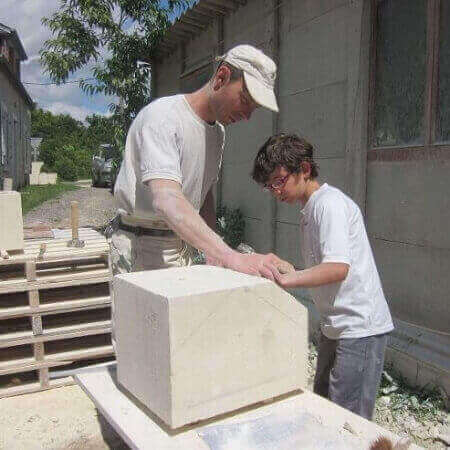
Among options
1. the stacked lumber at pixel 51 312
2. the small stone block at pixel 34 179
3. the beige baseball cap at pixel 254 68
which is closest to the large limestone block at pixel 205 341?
the beige baseball cap at pixel 254 68

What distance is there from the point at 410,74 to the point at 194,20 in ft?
13.7

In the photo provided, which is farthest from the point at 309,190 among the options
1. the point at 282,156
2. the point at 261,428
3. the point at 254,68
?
the point at 261,428

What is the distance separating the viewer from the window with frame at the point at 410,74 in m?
3.38

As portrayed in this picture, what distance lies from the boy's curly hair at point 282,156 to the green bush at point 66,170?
38.0 meters

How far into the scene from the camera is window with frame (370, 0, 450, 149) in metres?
3.38

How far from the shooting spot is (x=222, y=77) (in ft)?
6.53

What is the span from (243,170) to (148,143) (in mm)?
4385

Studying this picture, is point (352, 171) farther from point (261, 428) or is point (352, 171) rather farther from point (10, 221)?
point (261, 428)

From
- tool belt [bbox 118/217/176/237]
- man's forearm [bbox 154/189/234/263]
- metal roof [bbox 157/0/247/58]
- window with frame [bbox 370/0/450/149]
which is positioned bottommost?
tool belt [bbox 118/217/176/237]

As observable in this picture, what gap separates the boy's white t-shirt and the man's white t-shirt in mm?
559

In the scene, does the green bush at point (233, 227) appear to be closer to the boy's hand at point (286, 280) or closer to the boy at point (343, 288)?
the boy at point (343, 288)

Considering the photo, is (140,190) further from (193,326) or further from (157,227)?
(193,326)

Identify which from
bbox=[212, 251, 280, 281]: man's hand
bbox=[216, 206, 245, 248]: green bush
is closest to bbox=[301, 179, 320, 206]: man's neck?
bbox=[212, 251, 280, 281]: man's hand

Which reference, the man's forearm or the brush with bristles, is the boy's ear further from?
the brush with bristles
